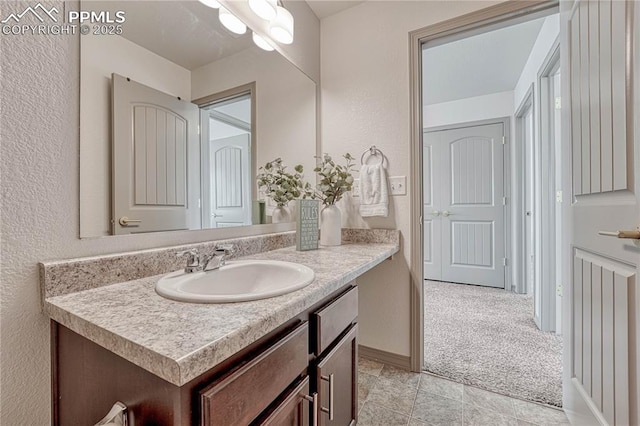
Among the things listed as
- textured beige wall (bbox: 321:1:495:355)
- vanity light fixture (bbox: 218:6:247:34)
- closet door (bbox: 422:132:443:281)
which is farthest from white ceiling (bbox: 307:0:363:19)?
closet door (bbox: 422:132:443:281)

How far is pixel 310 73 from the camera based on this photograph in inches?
75.2

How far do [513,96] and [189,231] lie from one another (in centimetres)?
372

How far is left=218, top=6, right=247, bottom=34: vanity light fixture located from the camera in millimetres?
1267

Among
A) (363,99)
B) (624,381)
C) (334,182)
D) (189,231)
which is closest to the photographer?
(624,381)

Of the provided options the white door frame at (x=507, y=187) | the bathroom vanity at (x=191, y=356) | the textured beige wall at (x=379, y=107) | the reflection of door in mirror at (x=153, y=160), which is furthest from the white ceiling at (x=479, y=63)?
the bathroom vanity at (x=191, y=356)

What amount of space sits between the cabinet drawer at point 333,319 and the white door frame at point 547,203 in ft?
6.01

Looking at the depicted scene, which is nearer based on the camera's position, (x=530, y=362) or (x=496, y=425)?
(x=496, y=425)

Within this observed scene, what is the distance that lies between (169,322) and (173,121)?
80 centimetres

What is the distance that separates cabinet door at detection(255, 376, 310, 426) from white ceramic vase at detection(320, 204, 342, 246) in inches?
37.2

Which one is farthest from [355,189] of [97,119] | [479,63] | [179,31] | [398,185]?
[479,63]

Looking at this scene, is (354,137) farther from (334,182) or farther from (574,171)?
(574,171)

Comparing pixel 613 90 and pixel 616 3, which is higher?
pixel 616 3

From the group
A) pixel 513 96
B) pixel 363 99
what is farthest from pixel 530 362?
pixel 513 96

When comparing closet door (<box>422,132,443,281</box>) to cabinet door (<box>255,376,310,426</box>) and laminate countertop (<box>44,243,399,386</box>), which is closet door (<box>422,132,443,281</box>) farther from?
cabinet door (<box>255,376,310,426</box>)
